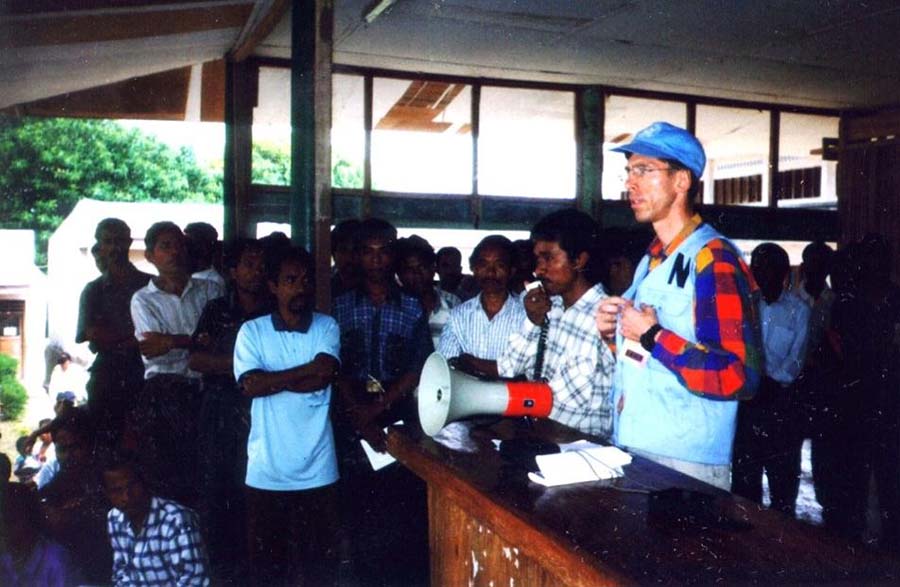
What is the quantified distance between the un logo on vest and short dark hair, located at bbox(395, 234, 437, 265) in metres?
2.70

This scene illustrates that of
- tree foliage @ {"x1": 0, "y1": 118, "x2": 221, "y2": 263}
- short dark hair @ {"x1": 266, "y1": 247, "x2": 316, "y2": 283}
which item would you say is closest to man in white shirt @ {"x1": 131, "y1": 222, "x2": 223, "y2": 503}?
short dark hair @ {"x1": 266, "y1": 247, "x2": 316, "y2": 283}

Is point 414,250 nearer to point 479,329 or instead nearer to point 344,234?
point 344,234

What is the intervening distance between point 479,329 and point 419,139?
3.97 metres

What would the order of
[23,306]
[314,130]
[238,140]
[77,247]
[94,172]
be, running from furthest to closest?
1. [94,172]
2. [77,247]
3. [23,306]
4. [238,140]
5. [314,130]

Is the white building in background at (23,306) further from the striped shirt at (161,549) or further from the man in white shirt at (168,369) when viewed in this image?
the striped shirt at (161,549)

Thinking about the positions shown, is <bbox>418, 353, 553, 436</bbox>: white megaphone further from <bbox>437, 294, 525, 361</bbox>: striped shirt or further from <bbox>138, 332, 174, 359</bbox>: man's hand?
<bbox>138, 332, 174, 359</bbox>: man's hand

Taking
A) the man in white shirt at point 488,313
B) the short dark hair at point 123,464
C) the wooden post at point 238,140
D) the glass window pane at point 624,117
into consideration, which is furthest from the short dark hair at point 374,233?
the glass window pane at point 624,117

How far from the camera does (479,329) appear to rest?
4.01 m

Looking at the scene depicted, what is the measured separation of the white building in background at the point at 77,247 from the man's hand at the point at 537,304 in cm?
807

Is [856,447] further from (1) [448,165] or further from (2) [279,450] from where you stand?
Result: (1) [448,165]

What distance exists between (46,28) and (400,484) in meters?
2.77

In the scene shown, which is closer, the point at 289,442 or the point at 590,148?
the point at 289,442

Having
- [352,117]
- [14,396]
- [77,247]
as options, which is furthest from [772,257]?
[77,247]

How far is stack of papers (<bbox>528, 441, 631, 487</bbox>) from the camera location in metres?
1.93
